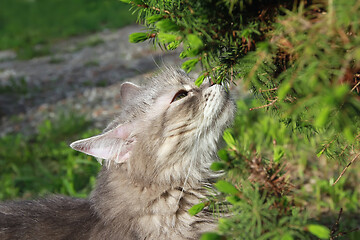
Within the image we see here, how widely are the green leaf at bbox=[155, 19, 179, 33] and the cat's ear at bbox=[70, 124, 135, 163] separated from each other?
1079 mm

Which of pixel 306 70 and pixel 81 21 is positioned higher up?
pixel 306 70

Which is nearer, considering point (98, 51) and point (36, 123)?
point (36, 123)

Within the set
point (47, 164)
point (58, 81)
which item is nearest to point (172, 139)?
point (47, 164)

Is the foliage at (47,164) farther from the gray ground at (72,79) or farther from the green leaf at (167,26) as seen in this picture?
the green leaf at (167,26)

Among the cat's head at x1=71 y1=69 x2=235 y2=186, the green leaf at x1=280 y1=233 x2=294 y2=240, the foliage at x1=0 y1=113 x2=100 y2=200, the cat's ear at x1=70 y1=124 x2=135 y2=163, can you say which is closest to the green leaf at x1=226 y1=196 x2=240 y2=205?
the green leaf at x1=280 y1=233 x2=294 y2=240

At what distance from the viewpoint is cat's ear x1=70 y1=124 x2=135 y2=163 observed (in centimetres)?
210

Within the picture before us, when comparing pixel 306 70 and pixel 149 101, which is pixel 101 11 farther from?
pixel 306 70

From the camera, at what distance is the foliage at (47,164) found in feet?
12.7

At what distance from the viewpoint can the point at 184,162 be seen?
216cm

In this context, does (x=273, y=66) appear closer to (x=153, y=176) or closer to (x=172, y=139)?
(x=172, y=139)

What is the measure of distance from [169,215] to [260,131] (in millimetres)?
1918

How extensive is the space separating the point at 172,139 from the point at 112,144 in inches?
14.7

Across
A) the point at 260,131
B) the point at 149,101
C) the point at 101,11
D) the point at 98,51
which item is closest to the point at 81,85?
the point at 98,51

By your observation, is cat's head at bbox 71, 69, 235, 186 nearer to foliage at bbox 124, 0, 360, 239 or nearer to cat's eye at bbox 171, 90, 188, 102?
cat's eye at bbox 171, 90, 188, 102
